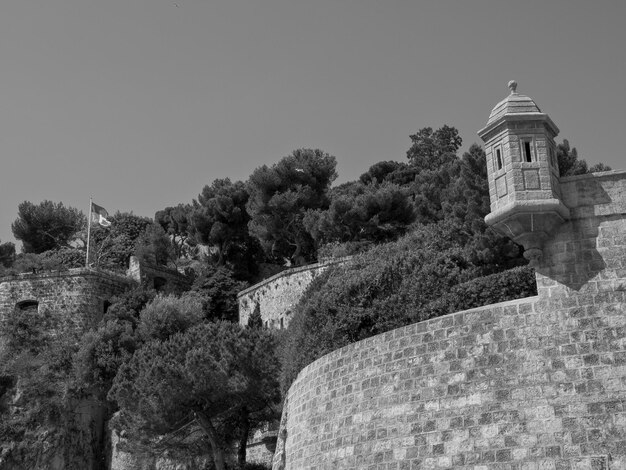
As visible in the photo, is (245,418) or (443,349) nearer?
(443,349)

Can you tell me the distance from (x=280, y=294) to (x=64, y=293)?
9890 millimetres

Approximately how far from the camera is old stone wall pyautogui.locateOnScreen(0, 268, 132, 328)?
121 ft

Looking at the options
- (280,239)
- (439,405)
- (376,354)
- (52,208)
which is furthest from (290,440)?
(52,208)

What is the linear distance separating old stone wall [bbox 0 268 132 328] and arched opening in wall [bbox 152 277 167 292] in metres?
2.67

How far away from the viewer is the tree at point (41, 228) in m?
51.8

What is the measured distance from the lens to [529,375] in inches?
466

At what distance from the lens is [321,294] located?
2452 cm

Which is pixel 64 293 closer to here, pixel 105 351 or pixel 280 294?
pixel 105 351

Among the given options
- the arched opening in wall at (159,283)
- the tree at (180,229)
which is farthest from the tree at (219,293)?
the tree at (180,229)

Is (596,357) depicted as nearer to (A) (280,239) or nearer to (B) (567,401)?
(B) (567,401)

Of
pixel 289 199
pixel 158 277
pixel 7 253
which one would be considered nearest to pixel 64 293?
pixel 158 277

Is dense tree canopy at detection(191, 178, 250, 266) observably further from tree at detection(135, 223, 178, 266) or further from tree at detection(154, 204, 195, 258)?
tree at detection(154, 204, 195, 258)

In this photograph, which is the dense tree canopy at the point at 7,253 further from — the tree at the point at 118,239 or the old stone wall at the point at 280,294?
the old stone wall at the point at 280,294

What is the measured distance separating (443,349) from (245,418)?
1319 cm
